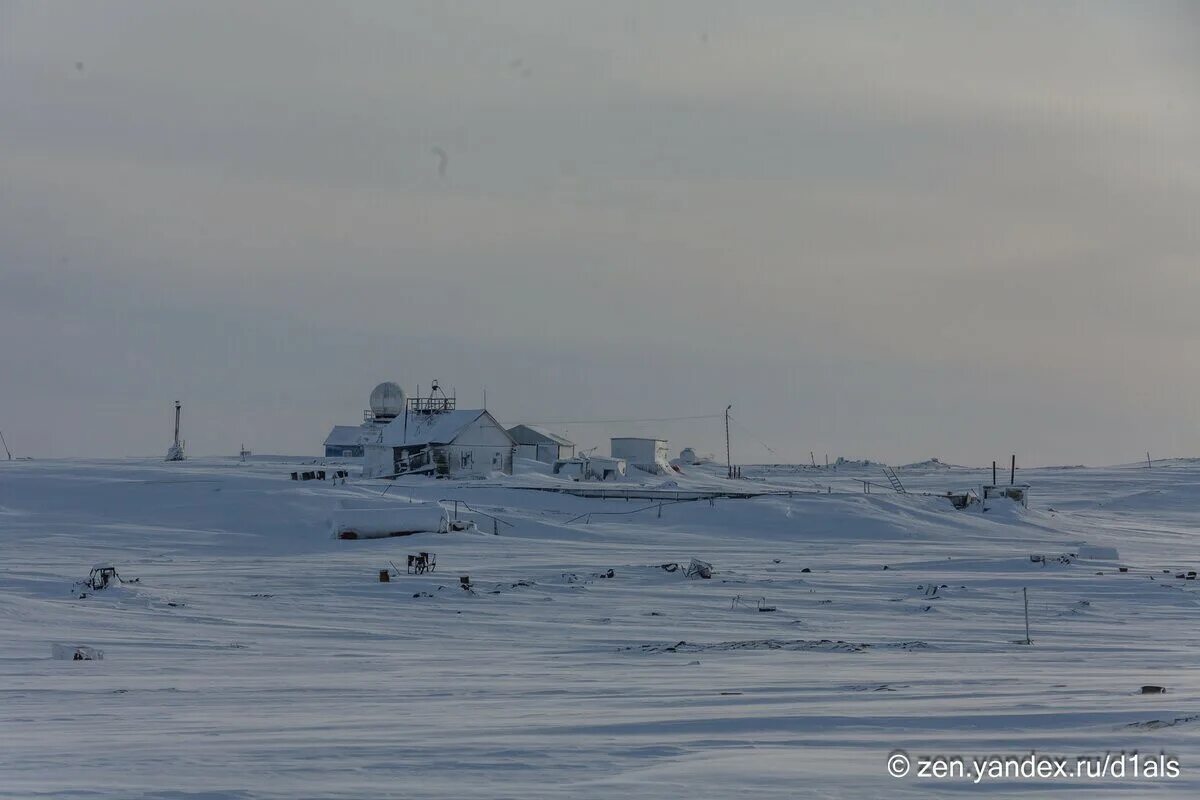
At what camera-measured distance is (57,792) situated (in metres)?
8.73

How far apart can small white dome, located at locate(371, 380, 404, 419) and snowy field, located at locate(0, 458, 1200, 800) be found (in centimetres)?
3129

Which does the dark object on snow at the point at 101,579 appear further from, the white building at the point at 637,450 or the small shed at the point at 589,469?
the white building at the point at 637,450

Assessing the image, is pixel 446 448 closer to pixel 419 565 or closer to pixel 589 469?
pixel 589 469

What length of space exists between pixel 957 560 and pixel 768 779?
26495 mm

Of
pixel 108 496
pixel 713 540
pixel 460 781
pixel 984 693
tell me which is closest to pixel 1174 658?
pixel 984 693

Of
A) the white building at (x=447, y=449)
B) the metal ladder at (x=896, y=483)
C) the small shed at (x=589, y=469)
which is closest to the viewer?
the metal ladder at (x=896, y=483)

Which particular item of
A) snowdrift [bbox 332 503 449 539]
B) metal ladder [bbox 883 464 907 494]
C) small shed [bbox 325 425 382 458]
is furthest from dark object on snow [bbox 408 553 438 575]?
small shed [bbox 325 425 382 458]

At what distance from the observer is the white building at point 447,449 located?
6575cm

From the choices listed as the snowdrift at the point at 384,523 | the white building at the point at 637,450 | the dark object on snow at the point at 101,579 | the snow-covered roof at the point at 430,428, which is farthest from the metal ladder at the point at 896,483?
the dark object on snow at the point at 101,579

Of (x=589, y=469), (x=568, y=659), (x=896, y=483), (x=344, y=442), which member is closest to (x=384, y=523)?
(x=568, y=659)

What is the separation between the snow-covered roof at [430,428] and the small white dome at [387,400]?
8305 mm

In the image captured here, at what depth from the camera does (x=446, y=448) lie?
65.8 m

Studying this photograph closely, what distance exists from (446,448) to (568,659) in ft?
159

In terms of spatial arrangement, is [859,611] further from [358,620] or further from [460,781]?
[460,781]
